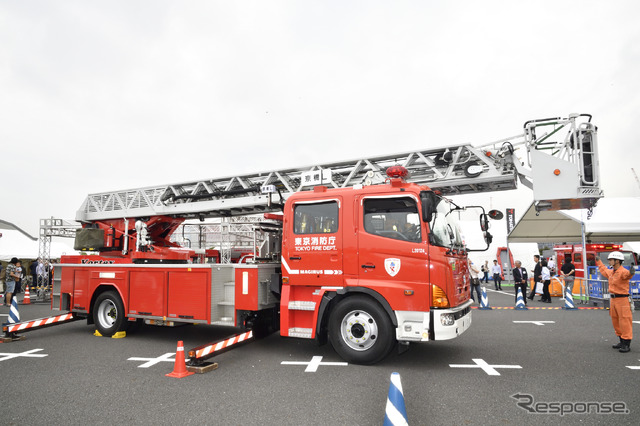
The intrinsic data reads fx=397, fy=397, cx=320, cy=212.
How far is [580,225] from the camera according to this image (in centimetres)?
1698

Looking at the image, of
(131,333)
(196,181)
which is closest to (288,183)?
(196,181)

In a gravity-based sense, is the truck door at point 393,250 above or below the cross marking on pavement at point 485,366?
above

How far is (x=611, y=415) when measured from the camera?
4.02 metres

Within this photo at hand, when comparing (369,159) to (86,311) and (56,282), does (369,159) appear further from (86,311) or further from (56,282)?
(56,282)

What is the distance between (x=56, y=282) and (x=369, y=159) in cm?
752

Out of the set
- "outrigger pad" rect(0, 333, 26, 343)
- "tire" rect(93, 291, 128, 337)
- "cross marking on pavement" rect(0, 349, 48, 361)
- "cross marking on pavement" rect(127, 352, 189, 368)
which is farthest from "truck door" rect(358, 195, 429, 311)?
"outrigger pad" rect(0, 333, 26, 343)

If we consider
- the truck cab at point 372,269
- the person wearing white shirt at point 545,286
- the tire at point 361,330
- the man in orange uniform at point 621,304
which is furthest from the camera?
the person wearing white shirt at point 545,286

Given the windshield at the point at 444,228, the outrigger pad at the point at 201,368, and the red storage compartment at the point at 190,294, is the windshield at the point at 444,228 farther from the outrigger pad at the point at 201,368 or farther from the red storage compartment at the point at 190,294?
the red storage compartment at the point at 190,294

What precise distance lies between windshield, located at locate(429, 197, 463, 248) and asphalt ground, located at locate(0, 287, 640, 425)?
71.7 inches

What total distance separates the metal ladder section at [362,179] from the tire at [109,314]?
2932mm

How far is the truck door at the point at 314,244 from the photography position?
20.1 feet

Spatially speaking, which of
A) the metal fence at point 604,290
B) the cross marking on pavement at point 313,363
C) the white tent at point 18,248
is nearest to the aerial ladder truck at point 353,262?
the cross marking on pavement at point 313,363

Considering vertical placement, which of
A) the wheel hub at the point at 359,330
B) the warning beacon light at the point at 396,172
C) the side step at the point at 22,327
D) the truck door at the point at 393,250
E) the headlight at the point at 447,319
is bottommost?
the side step at the point at 22,327

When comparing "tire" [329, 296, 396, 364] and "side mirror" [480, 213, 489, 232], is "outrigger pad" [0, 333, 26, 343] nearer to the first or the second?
"tire" [329, 296, 396, 364]
